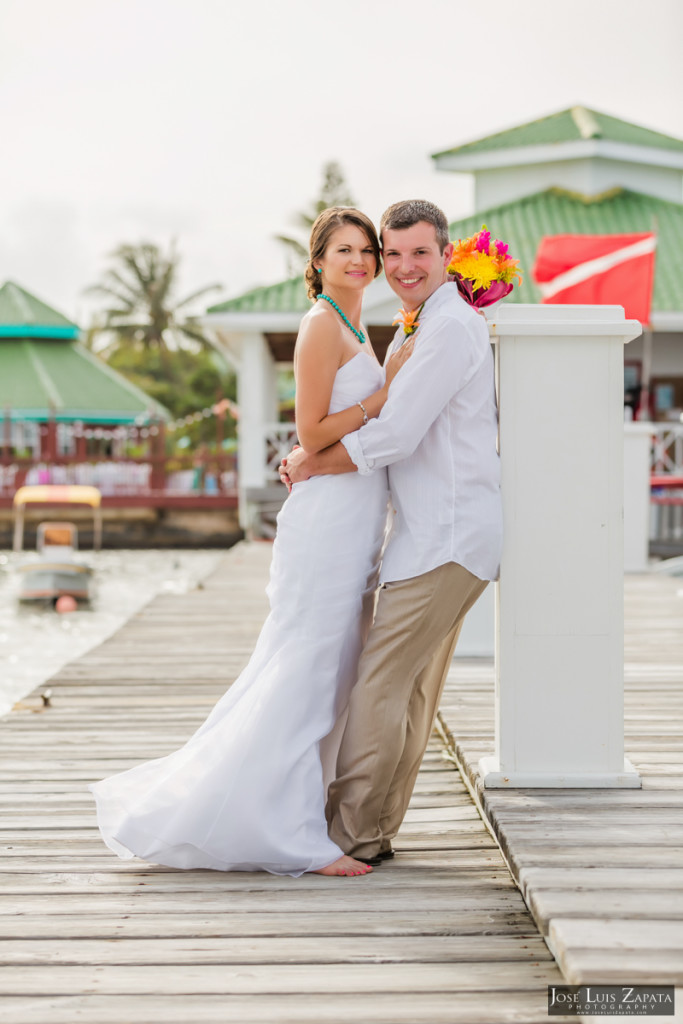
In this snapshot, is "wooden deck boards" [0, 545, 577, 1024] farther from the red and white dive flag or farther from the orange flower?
the red and white dive flag

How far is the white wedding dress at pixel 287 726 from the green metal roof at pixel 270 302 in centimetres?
1510

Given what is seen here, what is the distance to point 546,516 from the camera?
129 inches

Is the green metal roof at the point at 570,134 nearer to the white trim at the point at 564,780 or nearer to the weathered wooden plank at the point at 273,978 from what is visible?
the white trim at the point at 564,780

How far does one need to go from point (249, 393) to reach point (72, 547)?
4042 millimetres

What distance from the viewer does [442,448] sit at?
122 inches

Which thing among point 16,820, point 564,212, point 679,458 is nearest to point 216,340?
point 564,212

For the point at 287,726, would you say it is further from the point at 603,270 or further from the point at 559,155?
the point at 559,155

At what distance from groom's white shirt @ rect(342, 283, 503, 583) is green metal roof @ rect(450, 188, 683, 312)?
1602cm

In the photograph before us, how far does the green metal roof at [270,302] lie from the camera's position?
18.5 meters

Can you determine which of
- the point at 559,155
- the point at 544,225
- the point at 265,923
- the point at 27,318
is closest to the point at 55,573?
the point at 544,225

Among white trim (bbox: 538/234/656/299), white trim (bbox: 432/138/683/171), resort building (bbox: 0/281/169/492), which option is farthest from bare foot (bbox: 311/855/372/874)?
resort building (bbox: 0/281/169/492)

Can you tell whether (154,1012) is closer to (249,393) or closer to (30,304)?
(249,393)

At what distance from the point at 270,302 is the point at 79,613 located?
653 cm

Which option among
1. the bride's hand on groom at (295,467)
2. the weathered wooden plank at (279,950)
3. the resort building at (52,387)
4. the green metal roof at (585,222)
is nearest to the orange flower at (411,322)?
the bride's hand on groom at (295,467)
